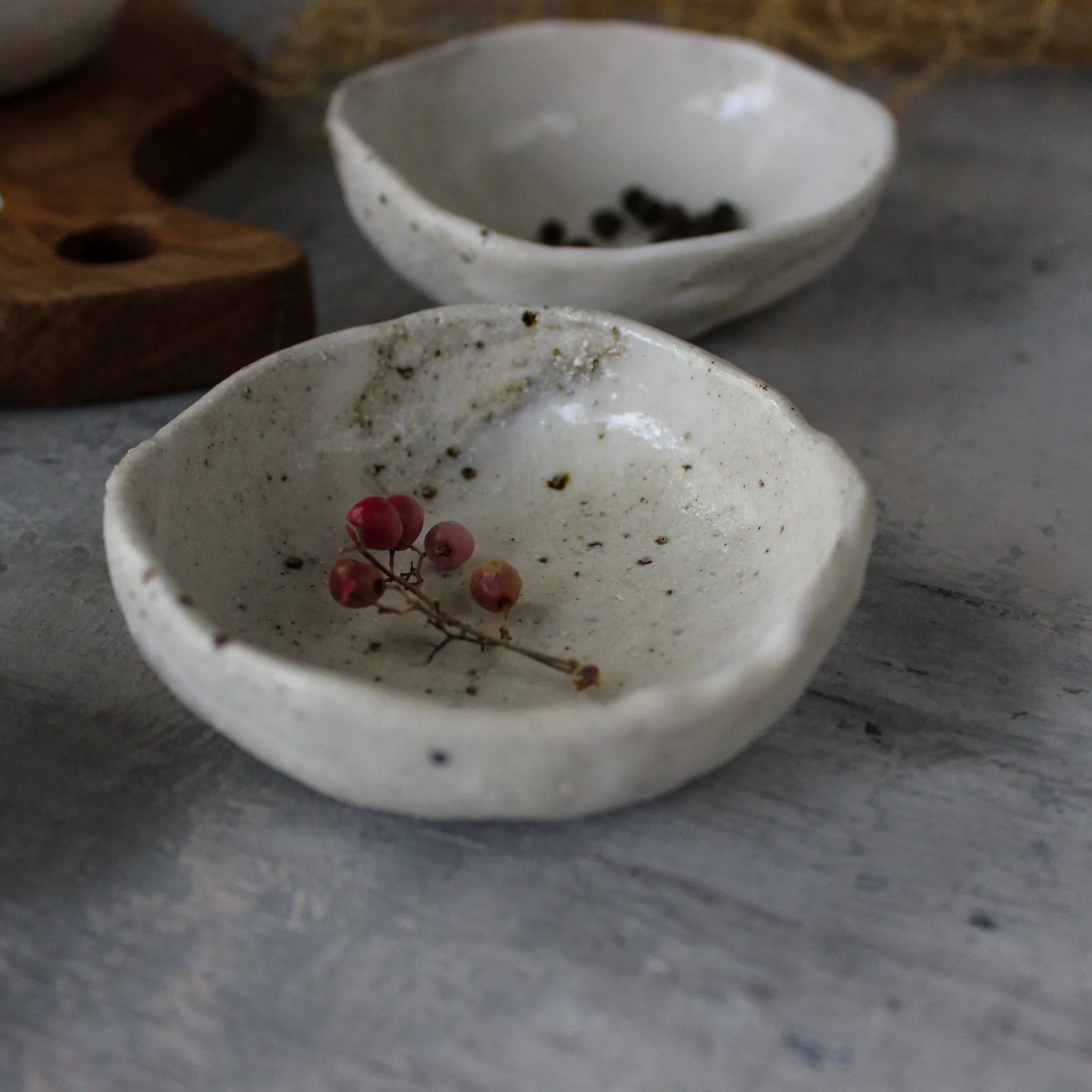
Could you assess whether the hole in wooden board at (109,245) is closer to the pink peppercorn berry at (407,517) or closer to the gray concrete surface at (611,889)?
the gray concrete surface at (611,889)

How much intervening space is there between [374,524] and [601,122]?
56cm

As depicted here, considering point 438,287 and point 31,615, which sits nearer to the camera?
point 31,615

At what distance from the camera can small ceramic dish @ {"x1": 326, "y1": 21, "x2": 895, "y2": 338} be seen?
82cm

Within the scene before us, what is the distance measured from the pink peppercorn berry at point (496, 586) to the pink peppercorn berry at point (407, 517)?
0.05m

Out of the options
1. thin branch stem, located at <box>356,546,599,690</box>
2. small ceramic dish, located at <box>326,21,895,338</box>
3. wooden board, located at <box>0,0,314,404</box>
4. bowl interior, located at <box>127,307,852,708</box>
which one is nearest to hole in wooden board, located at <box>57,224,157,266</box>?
wooden board, located at <box>0,0,314,404</box>

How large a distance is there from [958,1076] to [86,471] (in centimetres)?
60

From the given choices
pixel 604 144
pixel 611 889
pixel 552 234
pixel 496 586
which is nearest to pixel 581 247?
pixel 552 234

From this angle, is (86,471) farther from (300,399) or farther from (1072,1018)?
(1072,1018)

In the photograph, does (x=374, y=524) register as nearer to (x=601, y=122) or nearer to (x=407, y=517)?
(x=407, y=517)

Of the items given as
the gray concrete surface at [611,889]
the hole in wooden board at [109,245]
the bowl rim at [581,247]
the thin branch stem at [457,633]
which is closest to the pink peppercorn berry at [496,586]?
the thin branch stem at [457,633]

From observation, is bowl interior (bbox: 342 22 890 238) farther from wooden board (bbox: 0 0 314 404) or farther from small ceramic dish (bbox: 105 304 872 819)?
small ceramic dish (bbox: 105 304 872 819)

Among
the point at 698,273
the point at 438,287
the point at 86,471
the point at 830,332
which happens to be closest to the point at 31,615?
the point at 86,471

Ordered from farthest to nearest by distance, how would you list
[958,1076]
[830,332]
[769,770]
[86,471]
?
[830,332] < [86,471] < [769,770] < [958,1076]

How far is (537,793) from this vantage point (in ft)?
1.52
